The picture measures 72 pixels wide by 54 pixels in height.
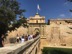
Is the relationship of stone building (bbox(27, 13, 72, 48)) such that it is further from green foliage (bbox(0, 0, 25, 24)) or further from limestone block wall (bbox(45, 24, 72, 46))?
green foliage (bbox(0, 0, 25, 24))

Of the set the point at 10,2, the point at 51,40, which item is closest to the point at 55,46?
the point at 51,40

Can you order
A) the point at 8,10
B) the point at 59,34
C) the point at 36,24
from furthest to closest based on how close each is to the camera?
the point at 59,34, the point at 36,24, the point at 8,10

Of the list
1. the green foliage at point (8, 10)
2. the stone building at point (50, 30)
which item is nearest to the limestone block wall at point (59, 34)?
the stone building at point (50, 30)

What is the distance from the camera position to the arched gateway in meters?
53.7

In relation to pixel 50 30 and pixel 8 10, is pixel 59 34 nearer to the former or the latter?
pixel 50 30

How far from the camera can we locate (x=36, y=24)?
54.0 meters

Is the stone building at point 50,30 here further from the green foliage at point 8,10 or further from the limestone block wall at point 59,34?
the green foliage at point 8,10

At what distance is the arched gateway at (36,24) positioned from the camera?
53719 millimetres

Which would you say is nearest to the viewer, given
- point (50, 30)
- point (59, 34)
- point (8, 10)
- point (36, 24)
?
point (8, 10)

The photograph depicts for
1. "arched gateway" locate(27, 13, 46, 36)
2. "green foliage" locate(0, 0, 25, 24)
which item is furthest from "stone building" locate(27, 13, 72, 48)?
"green foliage" locate(0, 0, 25, 24)

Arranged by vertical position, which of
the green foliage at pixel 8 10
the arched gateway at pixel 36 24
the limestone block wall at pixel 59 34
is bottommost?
the limestone block wall at pixel 59 34

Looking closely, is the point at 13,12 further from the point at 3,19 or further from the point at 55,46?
the point at 55,46

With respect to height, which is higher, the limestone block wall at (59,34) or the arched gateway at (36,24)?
the arched gateway at (36,24)

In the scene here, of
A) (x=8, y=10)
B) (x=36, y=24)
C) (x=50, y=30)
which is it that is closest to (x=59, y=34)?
(x=50, y=30)
